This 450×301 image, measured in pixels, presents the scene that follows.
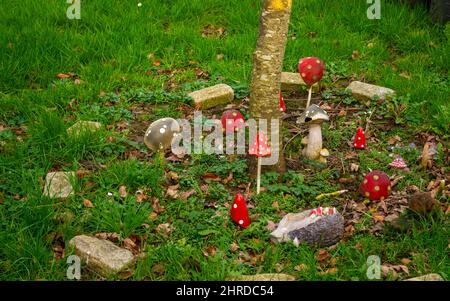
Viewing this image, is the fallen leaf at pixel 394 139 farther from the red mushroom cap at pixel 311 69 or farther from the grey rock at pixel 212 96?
the grey rock at pixel 212 96

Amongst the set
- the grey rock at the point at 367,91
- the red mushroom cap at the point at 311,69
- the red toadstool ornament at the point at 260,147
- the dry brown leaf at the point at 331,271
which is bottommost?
the dry brown leaf at the point at 331,271

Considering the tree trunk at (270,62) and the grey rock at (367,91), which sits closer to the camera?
the tree trunk at (270,62)

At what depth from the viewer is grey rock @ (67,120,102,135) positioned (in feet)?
18.9

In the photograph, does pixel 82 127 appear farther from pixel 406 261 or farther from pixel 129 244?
pixel 406 261

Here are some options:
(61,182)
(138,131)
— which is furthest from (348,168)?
(61,182)

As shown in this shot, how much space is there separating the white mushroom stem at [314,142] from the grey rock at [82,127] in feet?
6.48

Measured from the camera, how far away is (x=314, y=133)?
18.4 ft

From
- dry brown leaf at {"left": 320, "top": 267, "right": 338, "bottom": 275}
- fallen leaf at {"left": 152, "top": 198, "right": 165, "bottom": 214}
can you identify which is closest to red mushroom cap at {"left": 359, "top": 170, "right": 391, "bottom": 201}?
dry brown leaf at {"left": 320, "top": 267, "right": 338, "bottom": 275}

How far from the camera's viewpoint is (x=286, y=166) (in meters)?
5.66

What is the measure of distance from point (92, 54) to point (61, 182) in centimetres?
259

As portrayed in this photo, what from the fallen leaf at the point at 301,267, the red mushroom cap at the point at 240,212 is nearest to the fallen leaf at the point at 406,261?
the fallen leaf at the point at 301,267

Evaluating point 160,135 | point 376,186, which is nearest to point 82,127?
point 160,135

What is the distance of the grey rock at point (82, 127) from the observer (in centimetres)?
576
